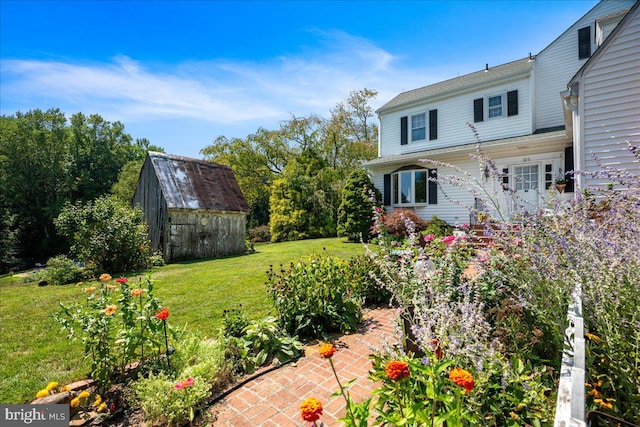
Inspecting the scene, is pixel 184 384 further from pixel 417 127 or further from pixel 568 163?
pixel 417 127

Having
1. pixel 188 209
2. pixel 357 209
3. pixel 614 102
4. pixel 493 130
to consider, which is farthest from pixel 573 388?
pixel 493 130

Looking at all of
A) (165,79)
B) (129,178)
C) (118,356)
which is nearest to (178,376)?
(118,356)

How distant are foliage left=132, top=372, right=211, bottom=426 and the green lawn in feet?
3.30

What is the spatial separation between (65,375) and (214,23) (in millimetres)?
8080

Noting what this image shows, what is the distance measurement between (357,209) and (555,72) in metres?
9.63

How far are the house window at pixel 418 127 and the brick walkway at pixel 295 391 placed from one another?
1285 centimetres

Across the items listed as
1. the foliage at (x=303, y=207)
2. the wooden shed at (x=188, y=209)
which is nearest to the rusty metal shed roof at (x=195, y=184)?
the wooden shed at (x=188, y=209)

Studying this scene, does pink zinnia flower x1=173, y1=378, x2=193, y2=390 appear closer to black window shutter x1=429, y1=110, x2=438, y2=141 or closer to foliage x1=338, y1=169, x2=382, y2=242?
foliage x1=338, y1=169, x2=382, y2=242

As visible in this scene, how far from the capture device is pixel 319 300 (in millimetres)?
3963

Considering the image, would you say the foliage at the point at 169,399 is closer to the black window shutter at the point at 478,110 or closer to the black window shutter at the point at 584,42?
the black window shutter at the point at 478,110

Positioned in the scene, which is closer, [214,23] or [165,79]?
[214,23]

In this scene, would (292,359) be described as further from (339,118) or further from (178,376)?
(339,118)

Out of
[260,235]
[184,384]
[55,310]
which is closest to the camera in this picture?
[184,384]

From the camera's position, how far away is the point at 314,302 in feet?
12.9
